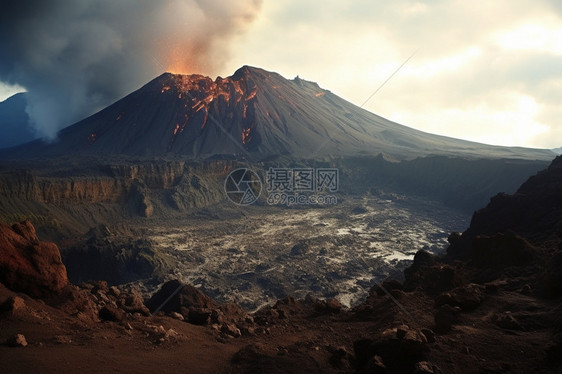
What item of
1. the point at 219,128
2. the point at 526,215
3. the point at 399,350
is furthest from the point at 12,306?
the point at 219,128

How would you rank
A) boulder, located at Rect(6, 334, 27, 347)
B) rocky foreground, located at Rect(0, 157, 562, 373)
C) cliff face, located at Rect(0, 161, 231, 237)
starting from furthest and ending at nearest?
1. cliff face, located at Rect(0, 161, 231, 237)
2. rocky foreground, located at Rect(0, 157, 562, 373)
3. boulder, located at Rect(6, 334, 27, 347)

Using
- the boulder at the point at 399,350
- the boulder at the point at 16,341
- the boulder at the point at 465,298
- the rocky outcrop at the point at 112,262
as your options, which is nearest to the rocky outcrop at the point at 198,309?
the boulder at the point at 399,350

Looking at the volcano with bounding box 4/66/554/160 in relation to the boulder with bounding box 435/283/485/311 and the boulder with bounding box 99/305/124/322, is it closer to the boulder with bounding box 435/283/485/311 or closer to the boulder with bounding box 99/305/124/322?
the boulder with bounding box 99/305/124/322

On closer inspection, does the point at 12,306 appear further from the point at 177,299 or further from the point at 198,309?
the point at 177,299

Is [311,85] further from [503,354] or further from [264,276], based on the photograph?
[503,354]

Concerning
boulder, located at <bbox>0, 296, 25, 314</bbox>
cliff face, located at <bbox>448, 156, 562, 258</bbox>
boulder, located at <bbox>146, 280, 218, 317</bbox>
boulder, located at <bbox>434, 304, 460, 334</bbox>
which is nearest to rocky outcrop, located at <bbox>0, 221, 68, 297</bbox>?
boulder, located at <bbox>0, 296, 25, 314</bbox>

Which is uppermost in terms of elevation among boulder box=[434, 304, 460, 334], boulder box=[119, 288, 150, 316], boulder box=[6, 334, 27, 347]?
boulder box=[6, 334, 27, 347]

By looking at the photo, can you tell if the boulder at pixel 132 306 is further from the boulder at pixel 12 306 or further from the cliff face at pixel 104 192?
the cliff face at pixel 104 192
